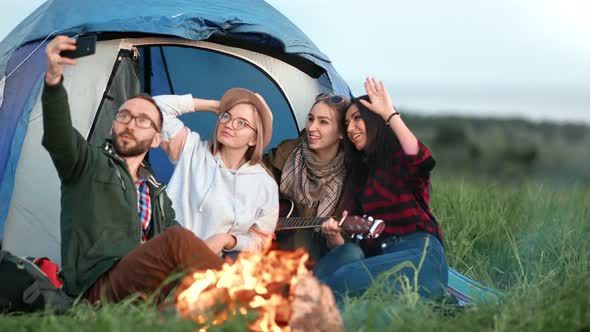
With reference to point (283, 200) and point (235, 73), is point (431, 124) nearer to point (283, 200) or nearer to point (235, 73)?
point (283, 200)

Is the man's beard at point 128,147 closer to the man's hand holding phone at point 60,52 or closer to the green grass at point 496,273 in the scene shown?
the man's hand holding phone at point 60,52

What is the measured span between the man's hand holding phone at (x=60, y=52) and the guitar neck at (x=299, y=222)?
5.29ft

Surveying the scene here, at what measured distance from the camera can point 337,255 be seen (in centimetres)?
388

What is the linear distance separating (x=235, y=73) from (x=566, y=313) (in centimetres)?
295

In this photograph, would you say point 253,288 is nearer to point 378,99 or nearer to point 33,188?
point 378,99

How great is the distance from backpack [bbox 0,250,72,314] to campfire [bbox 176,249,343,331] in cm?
54

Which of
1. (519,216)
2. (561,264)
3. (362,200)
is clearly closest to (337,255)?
(362,200)

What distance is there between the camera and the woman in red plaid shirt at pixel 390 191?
12.2 feet

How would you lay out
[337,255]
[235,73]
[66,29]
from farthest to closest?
[235,73]
[66,29]
[337,255]

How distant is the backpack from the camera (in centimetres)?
296

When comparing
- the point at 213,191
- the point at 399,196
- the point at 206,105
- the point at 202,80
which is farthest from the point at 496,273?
the point at 202,80

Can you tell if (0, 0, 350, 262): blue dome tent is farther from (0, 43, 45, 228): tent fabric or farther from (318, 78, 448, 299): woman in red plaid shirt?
(318, 78, 448, 299): woman in red plaid shirt

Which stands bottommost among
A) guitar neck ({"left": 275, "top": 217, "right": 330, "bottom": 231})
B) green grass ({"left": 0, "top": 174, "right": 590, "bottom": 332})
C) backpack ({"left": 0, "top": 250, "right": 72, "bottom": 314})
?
green grass ({"left": 0, "top": 174, "right": 590, "bottom": 332})

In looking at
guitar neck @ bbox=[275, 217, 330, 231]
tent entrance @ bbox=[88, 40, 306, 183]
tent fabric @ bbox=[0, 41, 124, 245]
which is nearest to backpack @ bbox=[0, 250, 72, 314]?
tent fabric @ bbox=[0, 41, 124, 245]
